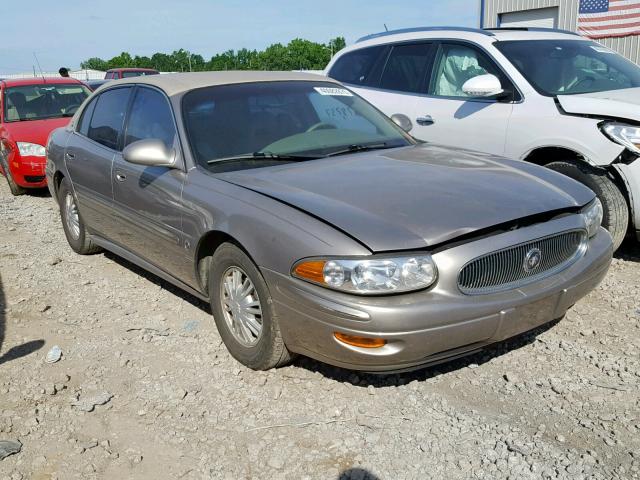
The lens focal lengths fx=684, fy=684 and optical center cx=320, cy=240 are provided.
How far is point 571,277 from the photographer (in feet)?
11.0

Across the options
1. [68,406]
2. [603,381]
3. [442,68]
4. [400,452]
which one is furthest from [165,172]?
[442,68]

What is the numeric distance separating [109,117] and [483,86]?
9.77 feet

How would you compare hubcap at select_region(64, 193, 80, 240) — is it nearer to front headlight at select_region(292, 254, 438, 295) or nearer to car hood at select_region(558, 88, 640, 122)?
front headlight at select_region(292, 254, 438, 295)

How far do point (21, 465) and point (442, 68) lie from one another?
4878 millimetres

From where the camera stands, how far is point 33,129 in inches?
364

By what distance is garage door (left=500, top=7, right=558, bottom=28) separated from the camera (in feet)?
61.8

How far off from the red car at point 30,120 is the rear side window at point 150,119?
186 inches

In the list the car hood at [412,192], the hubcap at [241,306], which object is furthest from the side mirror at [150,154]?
the hubcap at [241,306]

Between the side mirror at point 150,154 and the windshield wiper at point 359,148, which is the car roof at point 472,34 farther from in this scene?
the side mirror at point 150,154

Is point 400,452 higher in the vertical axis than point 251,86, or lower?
lower

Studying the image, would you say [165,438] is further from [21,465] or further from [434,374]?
[434,374]

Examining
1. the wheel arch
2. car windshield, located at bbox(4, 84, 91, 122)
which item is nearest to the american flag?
car windshield, located at bbox(4, 84, 91, 122)

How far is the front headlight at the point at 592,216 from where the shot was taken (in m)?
3.61

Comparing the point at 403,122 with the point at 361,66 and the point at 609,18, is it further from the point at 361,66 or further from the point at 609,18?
the point at 609,18
